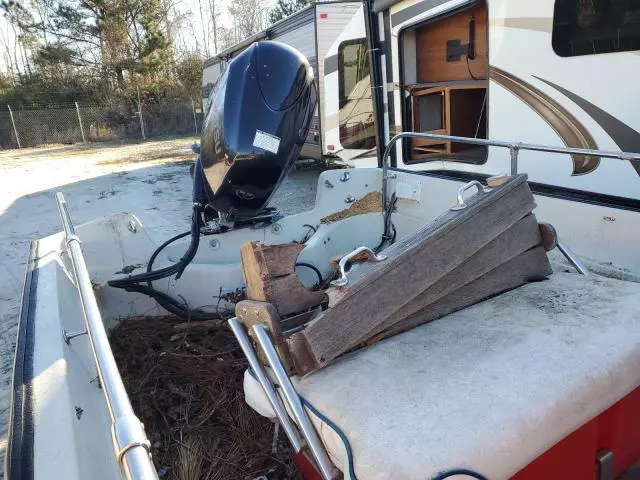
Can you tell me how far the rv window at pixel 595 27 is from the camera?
9.43 feet

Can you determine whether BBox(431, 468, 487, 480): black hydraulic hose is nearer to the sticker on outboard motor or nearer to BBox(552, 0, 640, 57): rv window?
the sticker on outboard motor

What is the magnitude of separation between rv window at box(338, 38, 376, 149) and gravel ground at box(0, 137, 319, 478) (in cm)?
124

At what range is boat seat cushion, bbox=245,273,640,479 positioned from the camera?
1146mm

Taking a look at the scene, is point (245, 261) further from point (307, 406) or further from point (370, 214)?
point (370, 214)

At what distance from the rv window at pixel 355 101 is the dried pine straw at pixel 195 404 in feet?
16.3

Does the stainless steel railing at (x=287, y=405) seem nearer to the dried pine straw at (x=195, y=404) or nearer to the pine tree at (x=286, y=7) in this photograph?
the dried pine straw at (x=195, y=404)

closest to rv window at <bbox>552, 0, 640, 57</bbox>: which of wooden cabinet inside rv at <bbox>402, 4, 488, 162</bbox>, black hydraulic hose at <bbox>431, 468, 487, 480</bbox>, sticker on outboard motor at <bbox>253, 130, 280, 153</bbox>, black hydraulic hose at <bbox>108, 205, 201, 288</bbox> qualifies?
wooden cabinet inside rv at <bbox>402, 4, 488, 162</bbox>

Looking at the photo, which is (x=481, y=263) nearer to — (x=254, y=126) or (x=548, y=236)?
(x=548, y=236)

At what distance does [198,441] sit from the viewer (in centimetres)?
207

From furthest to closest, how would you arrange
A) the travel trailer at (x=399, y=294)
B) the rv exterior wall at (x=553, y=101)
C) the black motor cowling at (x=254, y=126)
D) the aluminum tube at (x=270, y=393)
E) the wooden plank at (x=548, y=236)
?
the rv exterior wall at (x=553, y=101), the black motor cowling at (x=254, y=126), the wooden plank at (x=548, y=236), the aluminum tube at (x=270, y=393), the travel trailer at (x=399, y=294)

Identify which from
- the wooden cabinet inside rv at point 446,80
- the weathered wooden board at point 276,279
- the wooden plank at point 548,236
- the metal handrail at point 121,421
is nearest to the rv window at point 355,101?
the wooden cabinet inside rv at point 446,80

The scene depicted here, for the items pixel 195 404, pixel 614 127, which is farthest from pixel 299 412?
pixel 614 127

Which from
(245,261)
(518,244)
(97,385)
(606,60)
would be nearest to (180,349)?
(97,385)

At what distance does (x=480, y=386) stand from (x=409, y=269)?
0.44 metres
